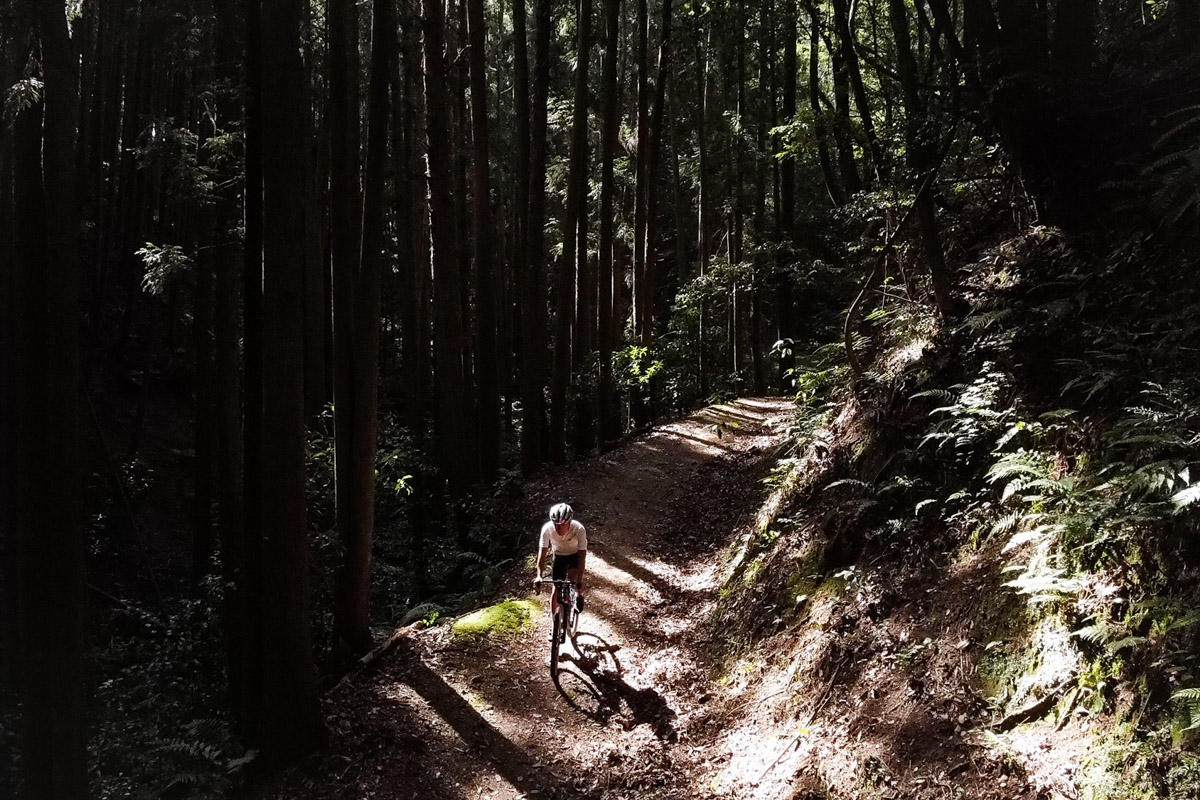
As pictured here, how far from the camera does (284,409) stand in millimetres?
7125

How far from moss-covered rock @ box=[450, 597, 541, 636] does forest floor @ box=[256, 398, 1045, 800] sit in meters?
0.18

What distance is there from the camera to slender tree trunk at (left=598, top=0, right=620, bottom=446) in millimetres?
17281

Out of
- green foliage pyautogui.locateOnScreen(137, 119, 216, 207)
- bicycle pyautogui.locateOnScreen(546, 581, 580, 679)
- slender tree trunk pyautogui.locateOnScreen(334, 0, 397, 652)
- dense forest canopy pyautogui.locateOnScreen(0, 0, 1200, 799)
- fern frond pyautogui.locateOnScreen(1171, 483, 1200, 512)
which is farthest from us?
green foliage pyautogui.locateOnScreen(137, 119, 216, 207)

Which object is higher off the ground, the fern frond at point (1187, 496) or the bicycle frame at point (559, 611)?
the fern frond at point (1187, 496)

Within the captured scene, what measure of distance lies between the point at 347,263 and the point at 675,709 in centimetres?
677

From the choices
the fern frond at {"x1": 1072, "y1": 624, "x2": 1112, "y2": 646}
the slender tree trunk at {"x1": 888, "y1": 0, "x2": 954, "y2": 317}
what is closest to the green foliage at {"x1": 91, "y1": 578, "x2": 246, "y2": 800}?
the fern frond at {"x1": 1072, "y1": 624, "x2": 1112, "y2": 646}

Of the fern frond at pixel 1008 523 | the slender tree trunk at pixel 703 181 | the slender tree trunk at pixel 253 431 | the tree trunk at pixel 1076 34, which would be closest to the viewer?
the fern frond at pixel 1008 523

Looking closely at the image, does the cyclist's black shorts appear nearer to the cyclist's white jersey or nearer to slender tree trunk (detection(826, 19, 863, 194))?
the cyclist's white jersey

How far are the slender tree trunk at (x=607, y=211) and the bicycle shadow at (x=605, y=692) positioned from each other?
10.6 meters

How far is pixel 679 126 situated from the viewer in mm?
30391

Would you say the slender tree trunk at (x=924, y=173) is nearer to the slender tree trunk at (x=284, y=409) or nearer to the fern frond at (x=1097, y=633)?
the fern frond at (x=1097, y=633)

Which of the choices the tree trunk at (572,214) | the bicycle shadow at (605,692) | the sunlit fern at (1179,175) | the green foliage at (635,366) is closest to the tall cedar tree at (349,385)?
the bicycle shadow at (605,692)

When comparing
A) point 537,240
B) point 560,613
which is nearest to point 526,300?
point 537,240

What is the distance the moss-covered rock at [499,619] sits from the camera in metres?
9.80
